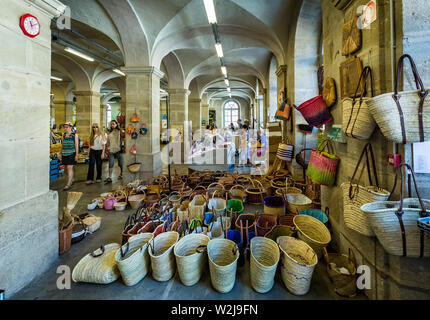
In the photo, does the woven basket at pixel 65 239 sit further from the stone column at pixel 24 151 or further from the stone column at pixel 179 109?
the stone column at pixel 179 109

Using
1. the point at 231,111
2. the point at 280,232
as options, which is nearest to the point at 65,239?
the point at 280,232

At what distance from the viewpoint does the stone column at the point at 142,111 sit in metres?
6.29

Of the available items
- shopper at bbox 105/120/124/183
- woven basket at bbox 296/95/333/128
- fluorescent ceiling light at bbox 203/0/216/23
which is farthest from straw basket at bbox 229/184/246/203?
shopper at bbox 105/120/124/183

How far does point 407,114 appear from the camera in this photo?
139 cm

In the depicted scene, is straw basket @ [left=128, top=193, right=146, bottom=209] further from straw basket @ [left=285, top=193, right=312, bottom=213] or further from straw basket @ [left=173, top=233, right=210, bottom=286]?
straw basket @ [left=285, top=193, right=312, bottom=213]

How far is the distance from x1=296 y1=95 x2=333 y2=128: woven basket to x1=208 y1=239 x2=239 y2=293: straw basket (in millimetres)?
1938

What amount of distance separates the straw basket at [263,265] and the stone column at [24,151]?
7.18ft

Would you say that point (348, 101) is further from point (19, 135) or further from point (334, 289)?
point (19, 135)

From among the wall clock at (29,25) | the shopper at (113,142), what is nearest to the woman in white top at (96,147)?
the shopper at (113,142)

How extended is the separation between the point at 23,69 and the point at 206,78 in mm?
12464

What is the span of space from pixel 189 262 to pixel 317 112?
7.95 ft

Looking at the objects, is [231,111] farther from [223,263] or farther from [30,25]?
[223,263]

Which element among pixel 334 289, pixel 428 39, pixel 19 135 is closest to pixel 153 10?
pixel 19 135

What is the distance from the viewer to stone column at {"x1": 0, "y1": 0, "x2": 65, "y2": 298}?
1.91 m
